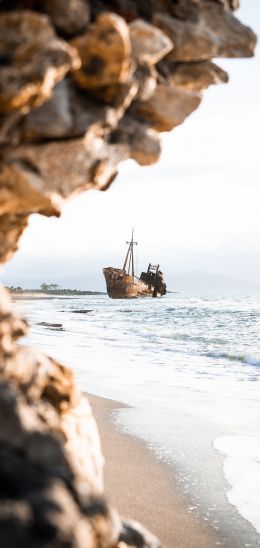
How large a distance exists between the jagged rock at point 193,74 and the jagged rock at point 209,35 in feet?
0.31

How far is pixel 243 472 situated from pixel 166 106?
4485 mm

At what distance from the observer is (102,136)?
3.72m

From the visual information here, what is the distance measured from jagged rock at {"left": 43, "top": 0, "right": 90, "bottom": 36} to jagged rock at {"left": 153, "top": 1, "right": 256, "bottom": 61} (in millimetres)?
824

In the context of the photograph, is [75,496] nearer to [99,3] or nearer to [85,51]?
[85,51]

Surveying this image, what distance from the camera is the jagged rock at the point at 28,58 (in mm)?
2867

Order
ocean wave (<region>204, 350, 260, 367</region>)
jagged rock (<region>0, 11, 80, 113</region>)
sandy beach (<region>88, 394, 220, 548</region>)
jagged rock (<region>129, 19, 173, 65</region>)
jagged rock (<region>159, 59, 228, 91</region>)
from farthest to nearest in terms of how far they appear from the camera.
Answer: ocean wave (<region>204, 350, 260, 367</region>) → sandy beach (<region>88, 394, 220, 548</region>) → jagged rock (<region>159, 59, 228, 91</region>) → jagged rock (<region>129, 19, 173, 65</region>) → jagged rock (<region>0, 11, 80, 113</region>)

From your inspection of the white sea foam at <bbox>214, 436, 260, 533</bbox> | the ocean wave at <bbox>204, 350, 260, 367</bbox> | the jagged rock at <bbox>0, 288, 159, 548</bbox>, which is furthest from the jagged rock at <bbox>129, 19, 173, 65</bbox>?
the ocean wave at <bbox>204, 350, 260, 367</bbox>

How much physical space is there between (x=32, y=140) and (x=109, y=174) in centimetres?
75

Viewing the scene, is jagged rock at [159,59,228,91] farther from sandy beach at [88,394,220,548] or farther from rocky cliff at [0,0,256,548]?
sandy beach at [88,394,220,548]

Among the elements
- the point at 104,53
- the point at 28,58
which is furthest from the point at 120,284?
the point at 28,58

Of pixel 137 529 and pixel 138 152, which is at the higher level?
pixel 138 152

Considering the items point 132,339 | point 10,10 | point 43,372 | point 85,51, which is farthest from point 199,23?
point 132,339

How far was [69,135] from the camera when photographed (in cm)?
343

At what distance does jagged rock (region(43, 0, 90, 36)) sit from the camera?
10.5 feet
